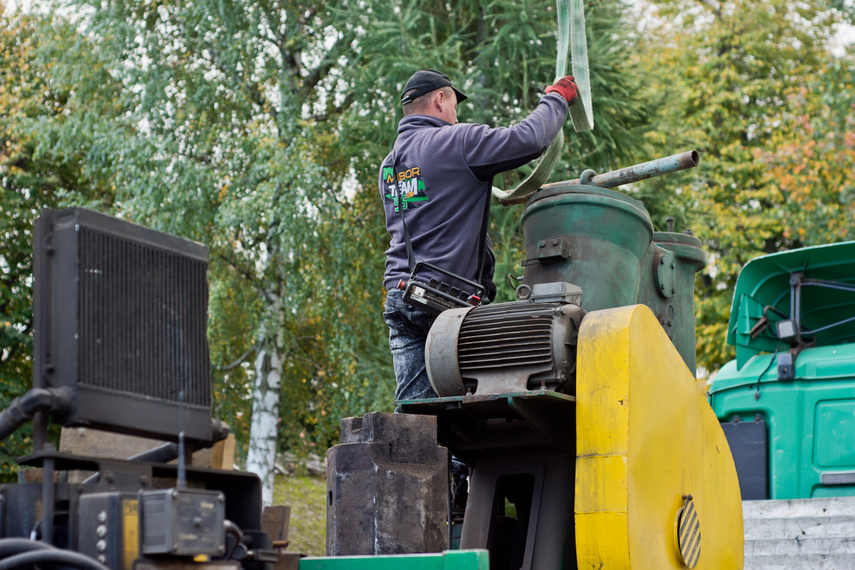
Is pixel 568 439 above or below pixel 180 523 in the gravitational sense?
above

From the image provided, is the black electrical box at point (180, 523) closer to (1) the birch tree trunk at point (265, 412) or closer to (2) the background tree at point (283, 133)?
(2) the background tree at point (283, 133)

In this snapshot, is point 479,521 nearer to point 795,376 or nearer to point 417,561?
point 417,561

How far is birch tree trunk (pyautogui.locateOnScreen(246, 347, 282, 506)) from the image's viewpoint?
13445mm

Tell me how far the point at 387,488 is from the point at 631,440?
2.36 ft

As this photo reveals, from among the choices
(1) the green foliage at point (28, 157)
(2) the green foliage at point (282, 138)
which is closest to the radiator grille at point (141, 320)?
(2) the green foliage at point (282, 138)

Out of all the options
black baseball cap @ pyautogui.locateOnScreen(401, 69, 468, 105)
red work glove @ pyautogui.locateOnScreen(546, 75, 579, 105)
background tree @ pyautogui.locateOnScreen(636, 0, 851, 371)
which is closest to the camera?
red work glove @ pyautogui.locateOnScreen(546, 75, 579, 105)

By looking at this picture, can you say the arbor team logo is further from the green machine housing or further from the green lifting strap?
the green machine housing

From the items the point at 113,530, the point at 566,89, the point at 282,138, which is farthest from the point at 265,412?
the point at 113,530

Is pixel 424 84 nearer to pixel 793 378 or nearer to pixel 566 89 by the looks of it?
pixel 566 89

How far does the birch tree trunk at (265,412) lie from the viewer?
44.1ft

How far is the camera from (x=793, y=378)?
20.1 ft

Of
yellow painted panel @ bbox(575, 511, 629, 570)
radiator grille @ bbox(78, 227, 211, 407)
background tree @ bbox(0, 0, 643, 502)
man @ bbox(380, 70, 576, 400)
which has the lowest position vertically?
yellow painted panel @ bbox(575, 511, 629, 570)

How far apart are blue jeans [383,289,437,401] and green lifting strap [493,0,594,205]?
763 millimetres

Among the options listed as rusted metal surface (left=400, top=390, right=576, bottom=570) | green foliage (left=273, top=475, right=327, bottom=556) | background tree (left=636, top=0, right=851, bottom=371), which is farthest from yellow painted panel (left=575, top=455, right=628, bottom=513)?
background tree (left=636, top=0, right=851, bottom=371)
